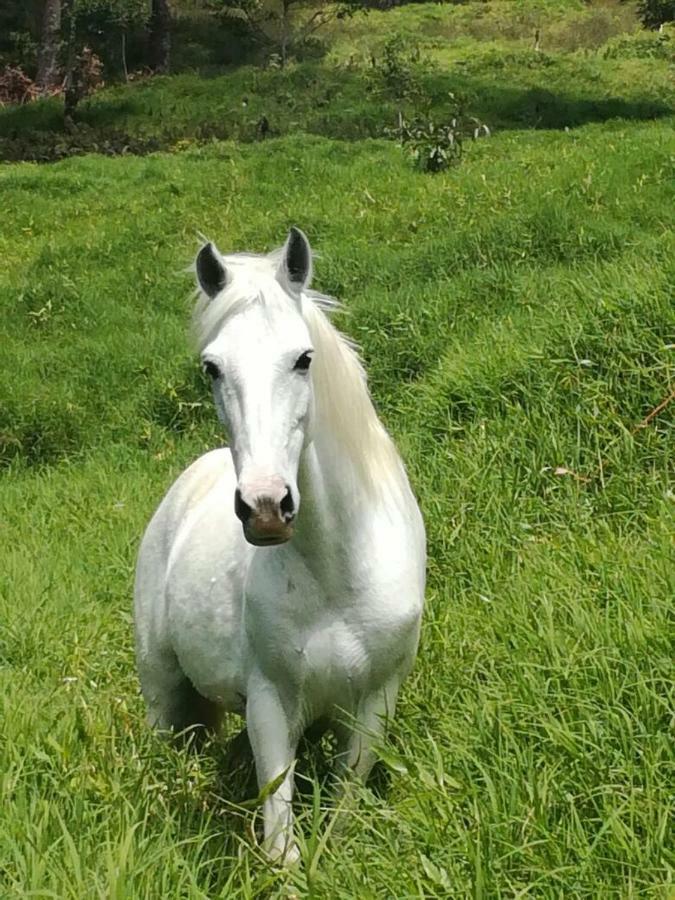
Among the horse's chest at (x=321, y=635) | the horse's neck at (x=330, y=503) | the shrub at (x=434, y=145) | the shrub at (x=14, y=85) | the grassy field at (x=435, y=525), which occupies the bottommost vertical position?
the shrub at (x=14, y=85)

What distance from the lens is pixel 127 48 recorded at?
2756cm

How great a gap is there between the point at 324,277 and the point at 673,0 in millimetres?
17484

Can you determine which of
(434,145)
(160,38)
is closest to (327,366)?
(434,145)

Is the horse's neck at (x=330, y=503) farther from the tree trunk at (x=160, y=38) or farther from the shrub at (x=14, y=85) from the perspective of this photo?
the shrub at (x=14, y=85)

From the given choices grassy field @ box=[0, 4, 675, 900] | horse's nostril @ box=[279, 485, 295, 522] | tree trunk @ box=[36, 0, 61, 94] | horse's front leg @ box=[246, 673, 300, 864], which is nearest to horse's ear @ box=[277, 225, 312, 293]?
horse's nostril @ box=[279, 485, 295, 522]

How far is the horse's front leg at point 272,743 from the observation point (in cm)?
270

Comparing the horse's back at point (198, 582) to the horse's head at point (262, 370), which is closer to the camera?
the horse's head at point (262, 370)

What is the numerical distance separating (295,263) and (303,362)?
33cm

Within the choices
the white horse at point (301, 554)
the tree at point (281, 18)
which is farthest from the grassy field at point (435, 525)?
the tree at point (281, 18)

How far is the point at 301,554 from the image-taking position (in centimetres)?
275

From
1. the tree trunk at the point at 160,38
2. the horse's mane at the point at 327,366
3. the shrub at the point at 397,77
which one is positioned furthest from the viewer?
the tree trunk at the point at 160,38

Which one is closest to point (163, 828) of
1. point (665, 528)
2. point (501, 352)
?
point (665, 528)

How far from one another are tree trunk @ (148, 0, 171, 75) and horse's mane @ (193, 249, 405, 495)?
24530mm

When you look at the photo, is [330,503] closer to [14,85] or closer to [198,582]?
[198,582]
